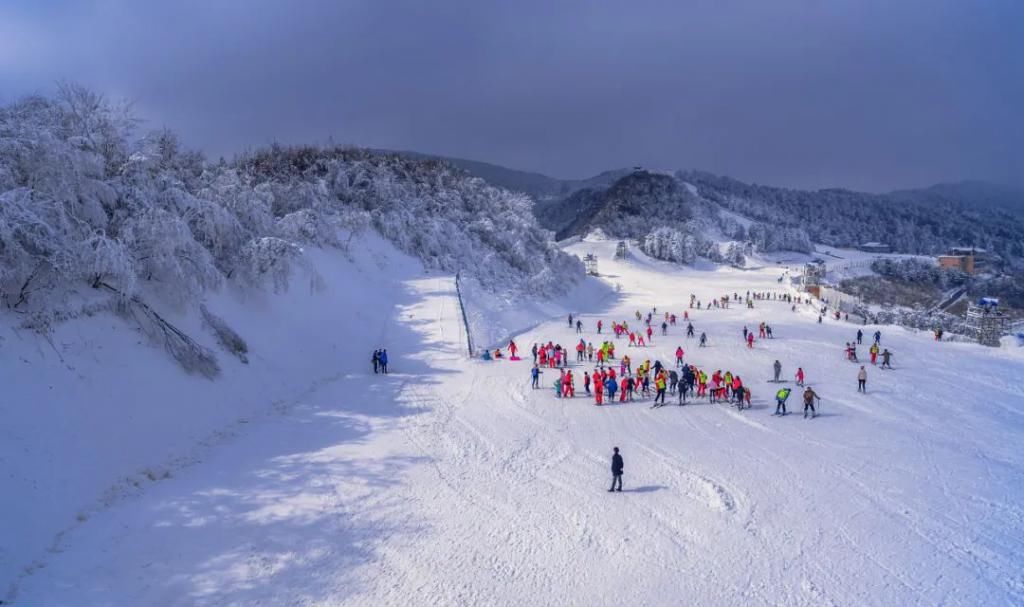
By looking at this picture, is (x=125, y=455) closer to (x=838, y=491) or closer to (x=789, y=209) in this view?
Result: (x=838, y=491)

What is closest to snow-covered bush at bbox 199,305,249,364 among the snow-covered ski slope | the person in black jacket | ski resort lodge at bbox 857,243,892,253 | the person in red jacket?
the snow-covered ski slope

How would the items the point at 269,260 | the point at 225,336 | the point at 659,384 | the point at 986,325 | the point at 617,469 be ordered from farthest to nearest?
1. the point at 986,325
2. the point at 269,260
3. the point at 225,336
4. the point at 659,384
5. the point at 617,469

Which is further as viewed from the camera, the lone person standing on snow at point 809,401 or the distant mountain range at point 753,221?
the distant mountain range at point 753,221

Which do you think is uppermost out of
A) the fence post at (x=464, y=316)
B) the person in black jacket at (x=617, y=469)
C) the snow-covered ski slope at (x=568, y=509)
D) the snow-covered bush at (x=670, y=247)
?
the snow-covered bush at (x=670, y=247)

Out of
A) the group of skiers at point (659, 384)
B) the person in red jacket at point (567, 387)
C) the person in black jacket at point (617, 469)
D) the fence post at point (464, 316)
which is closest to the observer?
the person in black jacket at point (617, 469)

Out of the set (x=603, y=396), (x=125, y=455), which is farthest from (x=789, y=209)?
(x=125, y=455)

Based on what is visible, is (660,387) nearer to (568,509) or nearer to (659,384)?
(659,384)

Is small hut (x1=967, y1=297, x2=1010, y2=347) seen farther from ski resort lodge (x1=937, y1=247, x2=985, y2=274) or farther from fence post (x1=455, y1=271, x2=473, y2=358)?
ski resort lodge (x1=937, y1=247, x2=985, y2=274)

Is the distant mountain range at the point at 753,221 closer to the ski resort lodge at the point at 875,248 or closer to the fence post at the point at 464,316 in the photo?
the ski resort lodge at the point at 875,248

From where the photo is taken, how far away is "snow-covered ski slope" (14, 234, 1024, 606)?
905cm

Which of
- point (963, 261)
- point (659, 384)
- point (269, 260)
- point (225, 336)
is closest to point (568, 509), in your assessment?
point (659, 384)

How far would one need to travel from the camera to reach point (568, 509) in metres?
11.6

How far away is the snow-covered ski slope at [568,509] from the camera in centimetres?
905

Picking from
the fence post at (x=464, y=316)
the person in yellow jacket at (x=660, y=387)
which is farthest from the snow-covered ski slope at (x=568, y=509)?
the fence post at (x=464, y=316)
